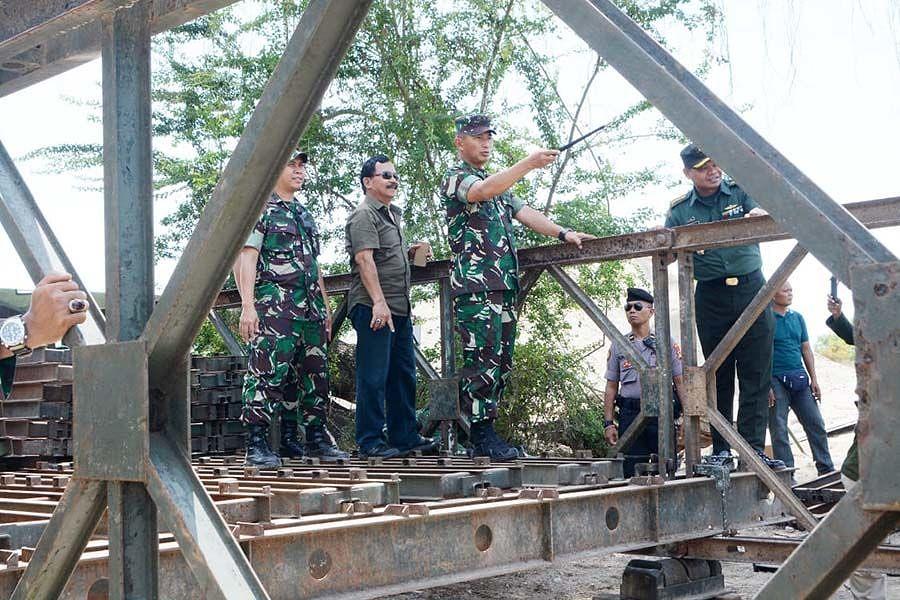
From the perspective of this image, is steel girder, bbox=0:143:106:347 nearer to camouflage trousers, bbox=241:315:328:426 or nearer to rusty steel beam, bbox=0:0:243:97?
rusty steel beam, bbox=0:0:243:97

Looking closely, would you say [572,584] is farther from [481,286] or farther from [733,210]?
[733,210]

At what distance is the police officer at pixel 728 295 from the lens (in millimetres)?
5645

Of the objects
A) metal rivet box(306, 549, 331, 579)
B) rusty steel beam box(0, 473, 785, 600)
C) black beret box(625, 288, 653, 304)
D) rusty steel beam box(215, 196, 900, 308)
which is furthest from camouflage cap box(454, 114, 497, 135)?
metal rivet box(306, 549, 331, 579)

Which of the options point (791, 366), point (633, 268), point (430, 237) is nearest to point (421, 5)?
point (430, 237)

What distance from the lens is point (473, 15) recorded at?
12.7 meters

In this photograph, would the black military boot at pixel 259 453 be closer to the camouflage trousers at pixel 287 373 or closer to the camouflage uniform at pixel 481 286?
the camouflage trousers at pixel 287 373

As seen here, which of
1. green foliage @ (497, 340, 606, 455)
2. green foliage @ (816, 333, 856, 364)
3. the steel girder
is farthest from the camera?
green foliage @ (816, 333, 856, 364)

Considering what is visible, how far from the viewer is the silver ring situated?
237 cm

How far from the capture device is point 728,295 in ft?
19.2

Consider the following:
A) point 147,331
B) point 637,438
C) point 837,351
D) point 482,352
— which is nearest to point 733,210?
point 637,438

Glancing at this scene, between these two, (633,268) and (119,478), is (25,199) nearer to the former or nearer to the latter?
(119,478)

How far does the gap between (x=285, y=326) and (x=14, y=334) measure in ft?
11.1

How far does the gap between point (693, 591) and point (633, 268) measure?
22.4 feet

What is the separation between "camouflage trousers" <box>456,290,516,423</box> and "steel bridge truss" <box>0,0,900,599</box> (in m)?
2.17
